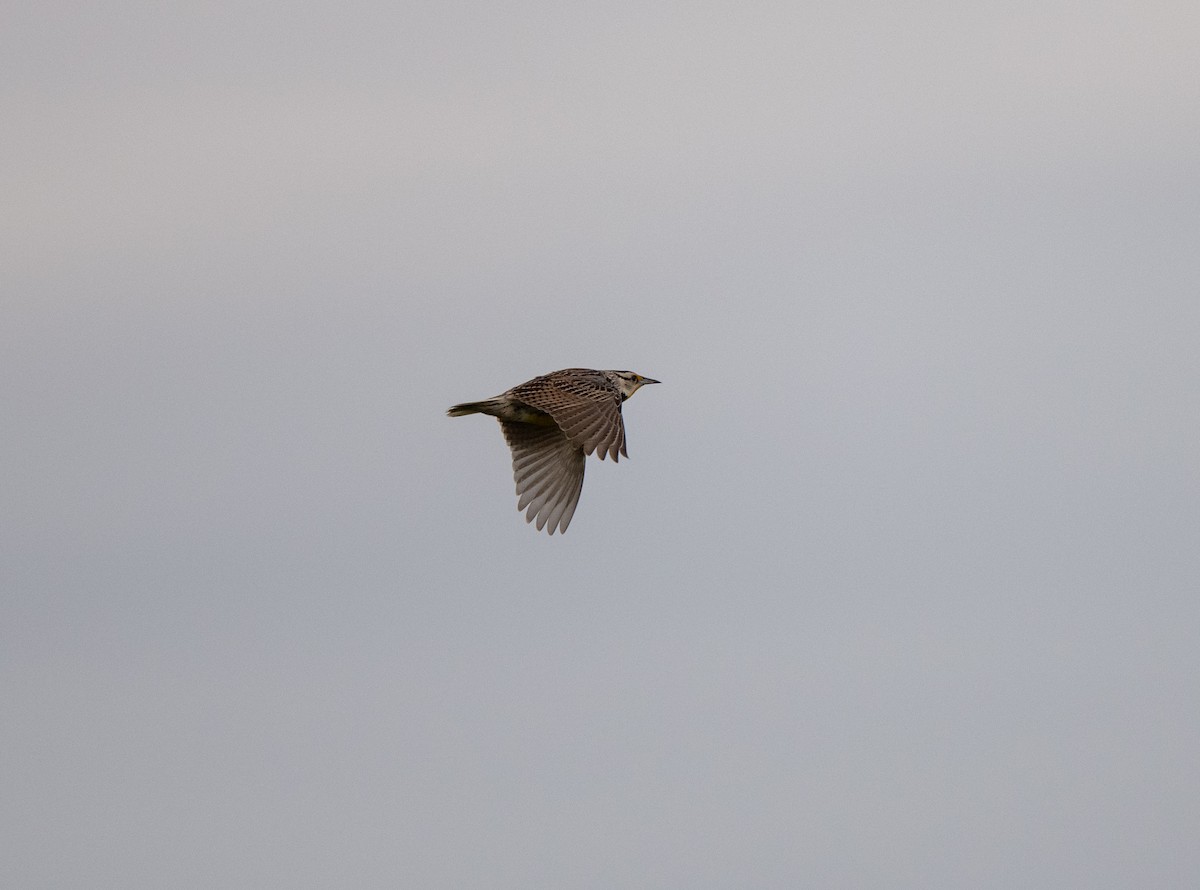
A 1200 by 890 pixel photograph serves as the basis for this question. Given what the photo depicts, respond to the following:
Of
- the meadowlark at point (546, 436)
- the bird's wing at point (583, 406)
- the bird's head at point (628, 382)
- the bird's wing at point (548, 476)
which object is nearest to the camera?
the bird's wing at point (583, 406)

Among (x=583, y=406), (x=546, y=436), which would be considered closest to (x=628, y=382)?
(x=546, y=436)

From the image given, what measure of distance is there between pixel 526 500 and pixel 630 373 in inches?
139

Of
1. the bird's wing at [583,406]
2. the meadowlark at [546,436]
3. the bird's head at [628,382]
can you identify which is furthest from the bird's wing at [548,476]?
the bird's head at [628,382]

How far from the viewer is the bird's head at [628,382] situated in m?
35.1

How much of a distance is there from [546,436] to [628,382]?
262cm

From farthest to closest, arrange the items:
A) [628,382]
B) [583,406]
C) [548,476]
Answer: [628,382] < [548,476] < [583,406]

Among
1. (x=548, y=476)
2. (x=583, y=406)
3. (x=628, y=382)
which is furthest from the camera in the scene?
(x=628, y=382)

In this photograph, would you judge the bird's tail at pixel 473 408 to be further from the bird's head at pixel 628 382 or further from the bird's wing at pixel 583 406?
the bird's head at pixel 628 382

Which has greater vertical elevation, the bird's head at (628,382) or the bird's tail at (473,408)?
the bird's head at (628,382)

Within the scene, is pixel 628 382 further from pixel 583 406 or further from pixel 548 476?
pixel 583 406

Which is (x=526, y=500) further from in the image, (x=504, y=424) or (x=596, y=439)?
(x=596, y=439)

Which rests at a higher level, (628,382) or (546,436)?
(628,382)

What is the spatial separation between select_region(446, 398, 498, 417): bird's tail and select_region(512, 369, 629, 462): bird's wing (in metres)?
0.38

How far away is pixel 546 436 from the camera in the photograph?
3328 centimetres
